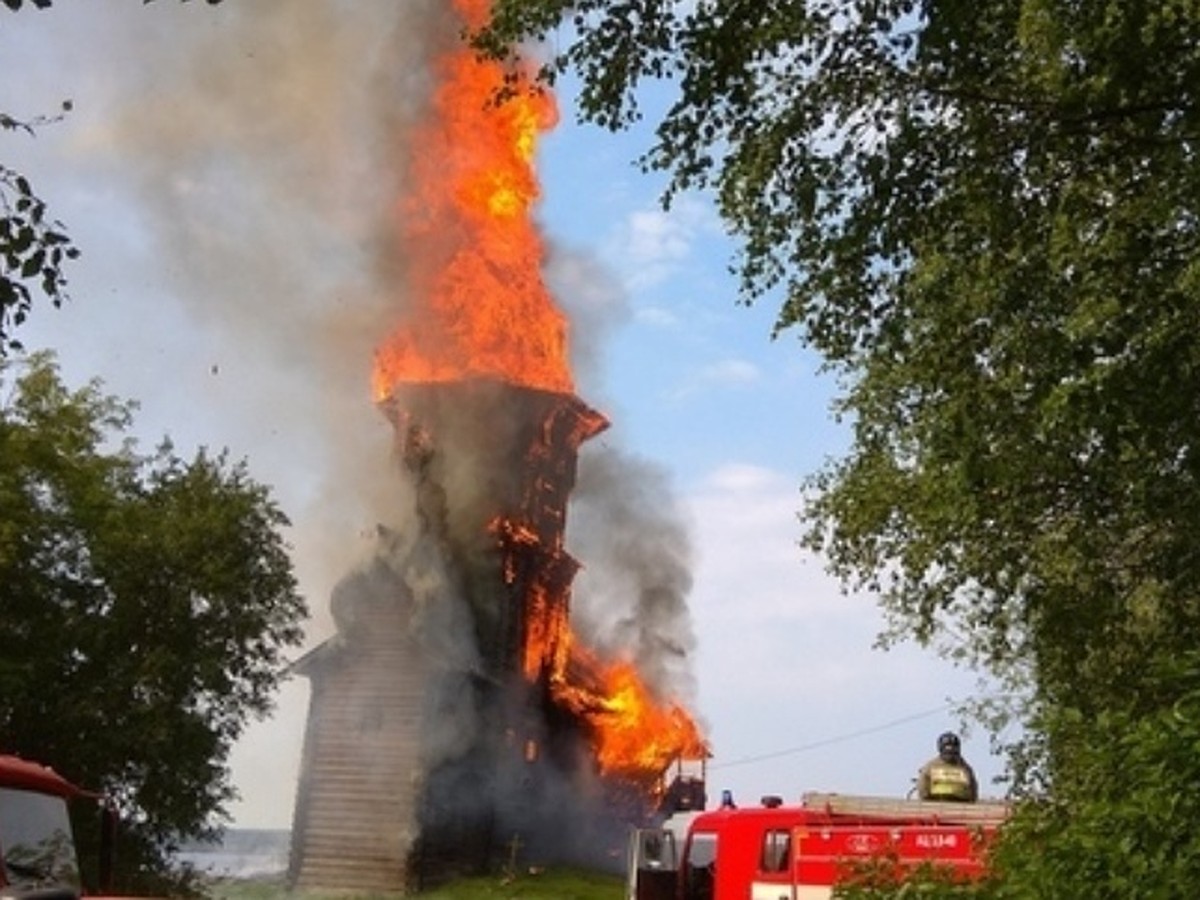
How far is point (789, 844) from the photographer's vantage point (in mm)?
16625

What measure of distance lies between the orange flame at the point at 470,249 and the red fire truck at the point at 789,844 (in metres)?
31.0

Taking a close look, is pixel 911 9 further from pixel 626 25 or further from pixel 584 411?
pixel 584 411

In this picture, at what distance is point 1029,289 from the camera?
40.3 ft

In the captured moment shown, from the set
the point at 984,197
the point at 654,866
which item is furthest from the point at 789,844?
the point at 984,197

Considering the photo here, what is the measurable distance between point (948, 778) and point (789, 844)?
6.57 feet

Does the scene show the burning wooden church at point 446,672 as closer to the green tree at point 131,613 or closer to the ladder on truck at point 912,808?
the green tree at point 131,613

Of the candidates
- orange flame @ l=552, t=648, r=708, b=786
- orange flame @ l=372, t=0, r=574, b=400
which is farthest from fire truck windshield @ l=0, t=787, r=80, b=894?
orange flame @ l=372, t=0, r=574, b=400

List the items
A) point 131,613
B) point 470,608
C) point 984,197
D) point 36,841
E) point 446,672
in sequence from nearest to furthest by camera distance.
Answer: point 36,841
point 984,197
point 131,613
point 446,672
point 470,608

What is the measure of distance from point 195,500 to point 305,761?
1049cm

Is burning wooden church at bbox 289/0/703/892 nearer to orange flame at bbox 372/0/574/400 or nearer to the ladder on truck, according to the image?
orange flame at bbox 372/0/574/400

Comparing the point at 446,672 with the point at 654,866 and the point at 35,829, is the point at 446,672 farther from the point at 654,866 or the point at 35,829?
the point at 35,829

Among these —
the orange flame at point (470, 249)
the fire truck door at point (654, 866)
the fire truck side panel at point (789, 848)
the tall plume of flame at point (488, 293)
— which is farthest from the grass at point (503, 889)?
the fire truck side panel at point (789, 848)

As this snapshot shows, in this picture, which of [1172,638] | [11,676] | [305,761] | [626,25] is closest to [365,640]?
[305,761]

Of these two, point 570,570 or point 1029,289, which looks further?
point 570,570
